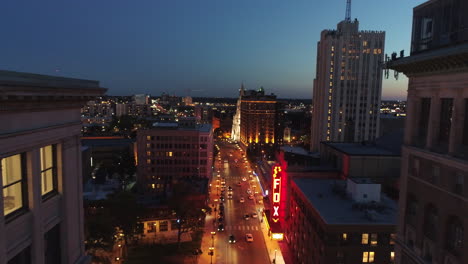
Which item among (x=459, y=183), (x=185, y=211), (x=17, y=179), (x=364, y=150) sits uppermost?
(x=17, y=179)

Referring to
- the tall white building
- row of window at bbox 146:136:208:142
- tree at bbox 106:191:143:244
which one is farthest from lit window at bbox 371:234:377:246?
the tall white building

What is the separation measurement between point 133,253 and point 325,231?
112ft

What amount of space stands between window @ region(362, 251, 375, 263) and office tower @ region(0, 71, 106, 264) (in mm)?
33608

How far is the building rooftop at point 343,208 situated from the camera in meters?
40.0

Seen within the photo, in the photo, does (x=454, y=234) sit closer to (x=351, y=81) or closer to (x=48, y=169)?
(x=48, y=169)

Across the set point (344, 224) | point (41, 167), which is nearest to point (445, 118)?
point (41, 167)

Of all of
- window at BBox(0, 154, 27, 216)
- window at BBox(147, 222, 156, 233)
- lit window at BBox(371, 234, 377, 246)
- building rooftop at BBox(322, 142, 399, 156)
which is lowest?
window at BBox(147, 222, 156, 233)

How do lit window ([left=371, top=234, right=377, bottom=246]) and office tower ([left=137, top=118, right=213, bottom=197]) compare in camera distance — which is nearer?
lit window ([left=371, top=234, right=377, bottom=246])

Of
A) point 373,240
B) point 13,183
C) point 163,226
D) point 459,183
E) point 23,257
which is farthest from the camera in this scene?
point 163,226

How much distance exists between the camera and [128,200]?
5178 cm

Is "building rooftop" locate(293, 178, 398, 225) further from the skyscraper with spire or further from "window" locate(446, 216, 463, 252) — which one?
the skyscraper with spire

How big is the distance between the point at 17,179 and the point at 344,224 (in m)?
35.3

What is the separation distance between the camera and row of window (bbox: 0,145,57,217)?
1232 cm

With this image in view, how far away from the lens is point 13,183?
41.8ft
